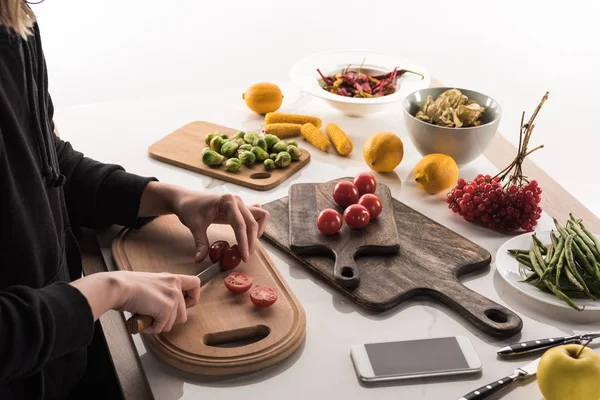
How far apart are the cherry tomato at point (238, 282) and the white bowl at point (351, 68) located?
2.82ft

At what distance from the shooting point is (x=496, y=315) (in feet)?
4.26

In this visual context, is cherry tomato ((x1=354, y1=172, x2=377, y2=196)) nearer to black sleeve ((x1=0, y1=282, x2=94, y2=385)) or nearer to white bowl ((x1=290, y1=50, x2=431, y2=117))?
white bowl ((x1=290, y1=50, x2=431, y2=117))

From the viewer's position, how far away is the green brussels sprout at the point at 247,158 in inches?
71.1

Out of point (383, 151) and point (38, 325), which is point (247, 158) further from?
point (38, 325)

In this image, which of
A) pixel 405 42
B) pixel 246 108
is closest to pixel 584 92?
pixel 405 42

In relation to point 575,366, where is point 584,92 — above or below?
below

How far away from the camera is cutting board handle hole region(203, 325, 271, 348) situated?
122 centimetres

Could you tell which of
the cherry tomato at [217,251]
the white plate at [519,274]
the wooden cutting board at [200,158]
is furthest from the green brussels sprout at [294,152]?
the white plate at [519,274]

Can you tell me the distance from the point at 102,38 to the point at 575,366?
3.75 metres

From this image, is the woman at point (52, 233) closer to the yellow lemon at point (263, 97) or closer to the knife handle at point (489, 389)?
the knife handle at point (489, 389)

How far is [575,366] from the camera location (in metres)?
1.05

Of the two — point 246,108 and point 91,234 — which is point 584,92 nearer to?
point 246,108

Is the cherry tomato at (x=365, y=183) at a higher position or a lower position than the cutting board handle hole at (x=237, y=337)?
higher

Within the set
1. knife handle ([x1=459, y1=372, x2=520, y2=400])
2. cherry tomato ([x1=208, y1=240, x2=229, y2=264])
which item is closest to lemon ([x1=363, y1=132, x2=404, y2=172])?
cherry tomato ([x1=208, y1=240, x2=229, y2=264])
